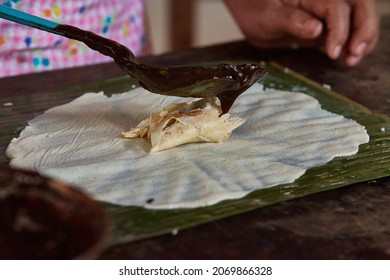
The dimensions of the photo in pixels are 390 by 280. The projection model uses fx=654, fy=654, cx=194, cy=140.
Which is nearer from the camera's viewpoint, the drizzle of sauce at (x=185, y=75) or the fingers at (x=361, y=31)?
the drizzle of sauce at (x=185, y=75)

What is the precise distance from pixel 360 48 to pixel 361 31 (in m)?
0.05

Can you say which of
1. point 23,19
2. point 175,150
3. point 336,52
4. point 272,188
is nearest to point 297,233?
point 272,188

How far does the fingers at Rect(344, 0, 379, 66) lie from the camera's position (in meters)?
1.87

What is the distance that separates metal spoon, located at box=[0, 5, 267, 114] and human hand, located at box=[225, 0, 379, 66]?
57 centimetres

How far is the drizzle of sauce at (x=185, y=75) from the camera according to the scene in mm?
1288

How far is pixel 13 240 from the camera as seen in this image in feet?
3.12

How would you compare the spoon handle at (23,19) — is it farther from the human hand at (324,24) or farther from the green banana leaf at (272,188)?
the human hand at (324,24)

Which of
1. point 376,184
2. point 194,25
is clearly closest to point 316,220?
point 376,184

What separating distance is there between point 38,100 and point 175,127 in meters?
0.46

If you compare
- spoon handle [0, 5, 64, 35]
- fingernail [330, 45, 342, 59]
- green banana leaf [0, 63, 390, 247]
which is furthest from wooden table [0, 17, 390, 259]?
fingernail [330, 45, 342, 59]

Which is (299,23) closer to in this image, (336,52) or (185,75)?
(336,52)

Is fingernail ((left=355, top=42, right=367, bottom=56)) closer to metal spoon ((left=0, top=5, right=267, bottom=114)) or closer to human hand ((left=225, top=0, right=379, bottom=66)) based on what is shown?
human hand ((left=225, top=0, right=379, bottom=66))

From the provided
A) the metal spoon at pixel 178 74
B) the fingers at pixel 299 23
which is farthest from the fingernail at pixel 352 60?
the metal spoon at pixel 178 74

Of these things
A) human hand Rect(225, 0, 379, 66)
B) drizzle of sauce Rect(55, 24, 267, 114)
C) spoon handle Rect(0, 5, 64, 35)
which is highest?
spoon handle Rect(0, 5, 64, 35)
